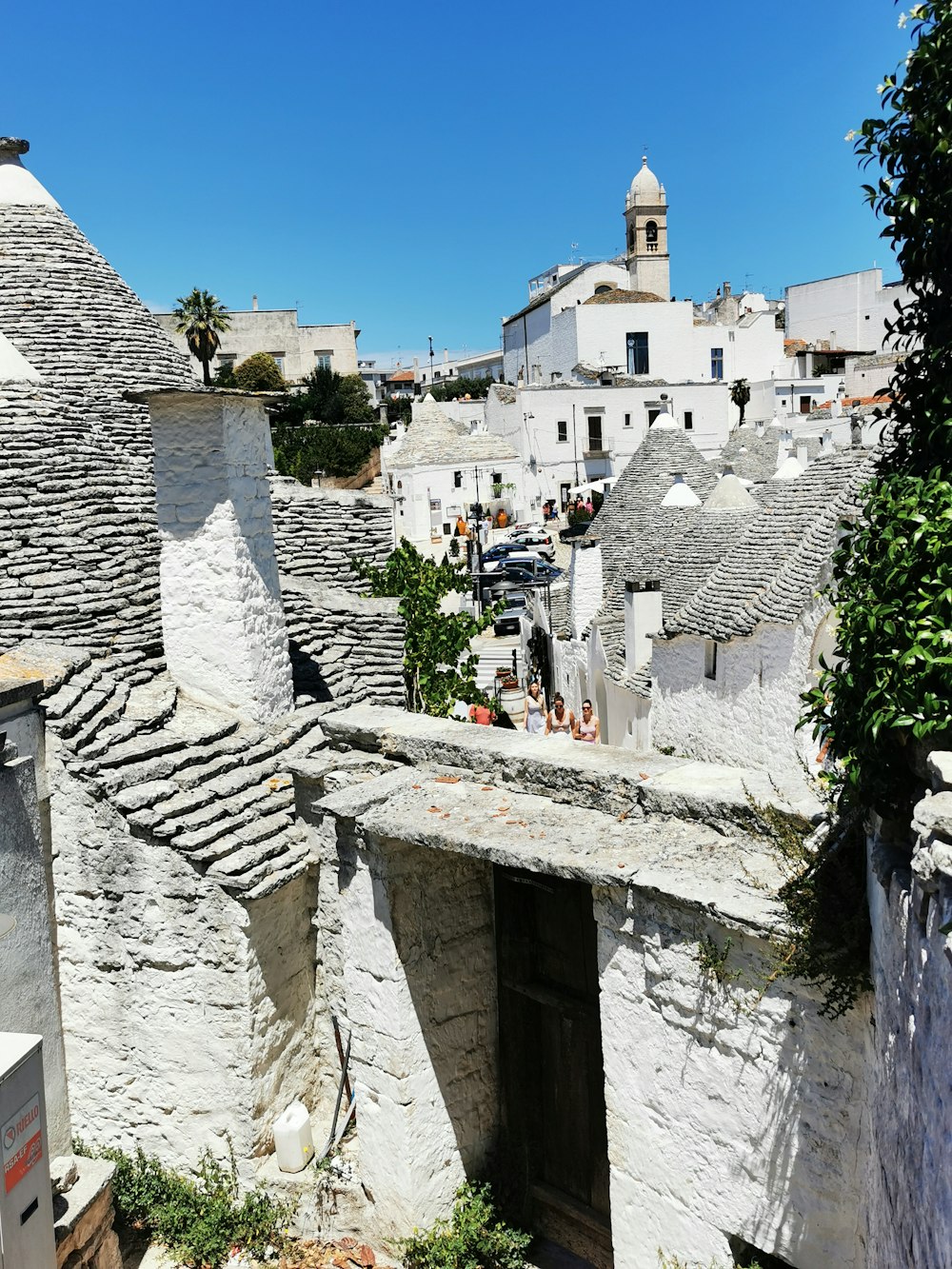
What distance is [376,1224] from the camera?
6.65m

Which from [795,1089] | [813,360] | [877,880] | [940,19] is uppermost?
[813,360]

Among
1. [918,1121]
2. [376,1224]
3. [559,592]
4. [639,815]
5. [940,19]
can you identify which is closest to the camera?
[918,1121]

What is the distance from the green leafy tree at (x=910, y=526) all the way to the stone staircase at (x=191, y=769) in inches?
155

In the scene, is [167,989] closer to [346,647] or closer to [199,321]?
[346,647]

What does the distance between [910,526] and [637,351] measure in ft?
194

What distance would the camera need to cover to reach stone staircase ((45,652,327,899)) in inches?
259

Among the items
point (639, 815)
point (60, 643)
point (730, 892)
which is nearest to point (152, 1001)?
point (60, 643)

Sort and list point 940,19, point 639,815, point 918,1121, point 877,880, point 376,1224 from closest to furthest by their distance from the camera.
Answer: point 918,1121 < point 940,19 < point 877,880 < point 639,815 < point 376,1224

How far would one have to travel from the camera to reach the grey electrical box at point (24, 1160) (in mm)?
4688

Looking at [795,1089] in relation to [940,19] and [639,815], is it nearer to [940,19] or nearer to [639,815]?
[639,815]

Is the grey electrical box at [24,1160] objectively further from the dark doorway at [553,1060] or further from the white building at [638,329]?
the white building at [638,329]

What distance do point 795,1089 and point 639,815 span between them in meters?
1.55

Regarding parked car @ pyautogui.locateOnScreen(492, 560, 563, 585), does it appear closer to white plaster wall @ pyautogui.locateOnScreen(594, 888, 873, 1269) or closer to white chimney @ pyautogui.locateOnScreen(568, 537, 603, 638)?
white chimney @ pyautogui.locateOnScreen(568, 537, 603, 638)

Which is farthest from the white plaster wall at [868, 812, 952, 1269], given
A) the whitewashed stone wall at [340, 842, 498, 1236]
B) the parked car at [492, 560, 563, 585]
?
the parked car at [492, 560, 563, 585]
